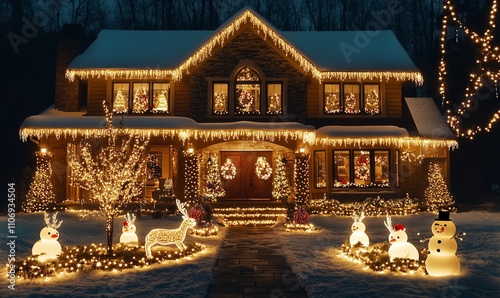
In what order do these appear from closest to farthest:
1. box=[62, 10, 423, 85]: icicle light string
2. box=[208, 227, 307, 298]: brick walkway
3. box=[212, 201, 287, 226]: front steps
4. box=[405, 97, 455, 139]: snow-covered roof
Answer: box=[208, 227, 307, 298]: brick walkway → box=[212, 201, 287, 226]: front steps → box=[62, 10, 423, 85]: icicle light string → box=[405, 97, 455, 139]: snow-covered roof

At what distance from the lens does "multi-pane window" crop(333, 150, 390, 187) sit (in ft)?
70.4

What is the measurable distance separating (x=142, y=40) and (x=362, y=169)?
510 inches

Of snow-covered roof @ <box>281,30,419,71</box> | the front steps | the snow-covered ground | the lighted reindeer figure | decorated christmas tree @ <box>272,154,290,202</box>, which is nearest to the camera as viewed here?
the snow-covered ground

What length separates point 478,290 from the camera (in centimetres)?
823

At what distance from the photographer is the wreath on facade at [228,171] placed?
2130 cm

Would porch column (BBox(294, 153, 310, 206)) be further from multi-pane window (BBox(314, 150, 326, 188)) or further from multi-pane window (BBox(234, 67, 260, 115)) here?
multi-pane window (BBox(234, 67, 260, 115))

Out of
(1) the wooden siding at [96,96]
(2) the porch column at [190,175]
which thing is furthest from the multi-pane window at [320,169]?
(1) the wooden siding at [96,96]

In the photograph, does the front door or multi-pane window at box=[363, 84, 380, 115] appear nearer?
the front door

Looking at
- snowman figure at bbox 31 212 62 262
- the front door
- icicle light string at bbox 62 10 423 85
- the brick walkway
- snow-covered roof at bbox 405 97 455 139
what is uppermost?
icicle light string at bbox 62 10 423 85

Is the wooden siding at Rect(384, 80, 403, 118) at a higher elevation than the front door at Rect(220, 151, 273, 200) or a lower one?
higher

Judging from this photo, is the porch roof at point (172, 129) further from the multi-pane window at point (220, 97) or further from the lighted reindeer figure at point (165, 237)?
the lighted reindeer figure at point (165, 237)

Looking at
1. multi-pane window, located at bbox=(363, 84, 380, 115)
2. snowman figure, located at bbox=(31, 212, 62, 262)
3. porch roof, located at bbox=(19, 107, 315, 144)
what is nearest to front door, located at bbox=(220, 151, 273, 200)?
porch roof, located at bbox=(19, 107, 315, 144)

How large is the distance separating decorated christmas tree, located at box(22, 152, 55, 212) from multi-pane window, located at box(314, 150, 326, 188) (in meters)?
11.4

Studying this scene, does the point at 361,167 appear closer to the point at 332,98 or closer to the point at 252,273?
the point at 332,98
